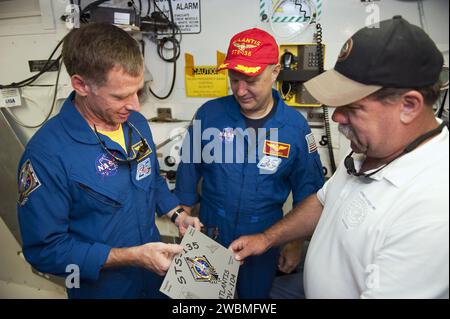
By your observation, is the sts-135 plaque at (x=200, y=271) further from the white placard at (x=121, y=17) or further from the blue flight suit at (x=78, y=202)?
the white placard at (x=121, y=17)

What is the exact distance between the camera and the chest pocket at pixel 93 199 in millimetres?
932

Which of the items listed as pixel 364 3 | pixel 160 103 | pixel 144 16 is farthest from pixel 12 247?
pixel 364 3

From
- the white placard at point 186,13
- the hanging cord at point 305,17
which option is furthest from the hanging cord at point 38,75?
the hanging cord at point 305,17

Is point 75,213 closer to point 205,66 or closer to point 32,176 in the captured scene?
point 32,176

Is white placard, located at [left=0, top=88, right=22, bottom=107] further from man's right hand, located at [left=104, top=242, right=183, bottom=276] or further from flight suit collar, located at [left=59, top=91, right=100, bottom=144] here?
man's right hand, located at [left=104, top=242, right=183, bottom=276]

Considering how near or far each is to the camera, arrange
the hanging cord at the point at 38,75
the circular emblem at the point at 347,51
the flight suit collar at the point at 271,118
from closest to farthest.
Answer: the circular emblem at the point at 347,51 → the flight suit collar at the point at 271,118 → the hanging cord at the point at 38,75

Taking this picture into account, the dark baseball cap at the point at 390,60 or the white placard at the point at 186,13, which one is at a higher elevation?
the white placard at the point at 186,13

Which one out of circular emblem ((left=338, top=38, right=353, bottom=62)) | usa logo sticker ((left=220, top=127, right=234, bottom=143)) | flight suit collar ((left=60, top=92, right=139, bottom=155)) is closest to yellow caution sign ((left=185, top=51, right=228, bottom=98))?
usa logo sticker ((left=220, top=127, right=234, bottom=143))

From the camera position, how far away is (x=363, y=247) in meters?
0.69

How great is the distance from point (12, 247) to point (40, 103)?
3.43 ft

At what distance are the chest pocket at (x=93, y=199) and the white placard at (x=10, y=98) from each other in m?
1.30

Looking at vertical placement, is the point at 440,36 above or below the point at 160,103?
above

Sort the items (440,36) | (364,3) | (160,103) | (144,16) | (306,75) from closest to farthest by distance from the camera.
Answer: (440,36) → (364,3) → (306,75) → (144,16) → (160,103)
